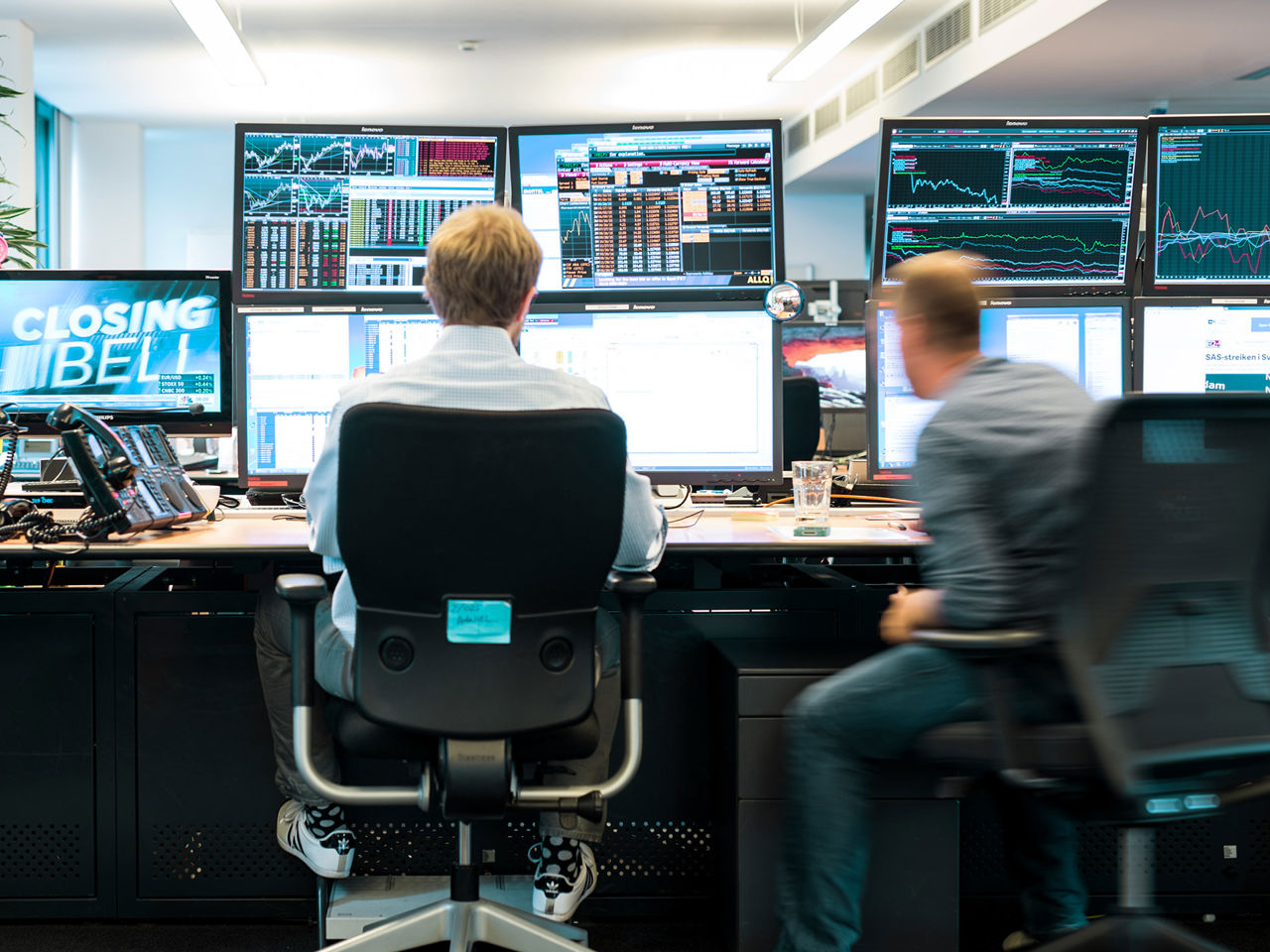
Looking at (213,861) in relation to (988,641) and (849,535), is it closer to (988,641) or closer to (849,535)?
(849,535)

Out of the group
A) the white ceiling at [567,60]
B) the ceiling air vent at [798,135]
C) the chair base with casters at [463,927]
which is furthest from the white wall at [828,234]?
the chair base with casters at [463,927]

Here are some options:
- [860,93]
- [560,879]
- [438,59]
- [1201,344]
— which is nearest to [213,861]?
[560,879]

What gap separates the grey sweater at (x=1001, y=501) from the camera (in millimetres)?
1468

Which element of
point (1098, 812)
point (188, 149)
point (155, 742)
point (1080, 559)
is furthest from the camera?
point (188, 149)

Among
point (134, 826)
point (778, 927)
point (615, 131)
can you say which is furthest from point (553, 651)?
point (615, 131)

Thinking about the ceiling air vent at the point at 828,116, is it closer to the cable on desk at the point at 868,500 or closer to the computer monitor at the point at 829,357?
the computer monitor at the point at 829,357

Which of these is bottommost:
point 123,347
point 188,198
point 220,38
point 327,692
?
point 327,692

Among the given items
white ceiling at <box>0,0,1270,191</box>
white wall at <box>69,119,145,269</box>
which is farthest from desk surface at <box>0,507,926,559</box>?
white wall at <box>69,119,145,269</box>

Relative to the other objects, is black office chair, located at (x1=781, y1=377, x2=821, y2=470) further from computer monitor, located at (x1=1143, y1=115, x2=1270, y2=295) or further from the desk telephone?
the desk telephone

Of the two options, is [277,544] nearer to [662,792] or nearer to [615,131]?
[662,792]

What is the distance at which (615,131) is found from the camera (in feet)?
7.68

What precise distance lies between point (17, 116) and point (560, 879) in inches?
253

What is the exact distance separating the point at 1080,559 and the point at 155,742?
5.56 feet

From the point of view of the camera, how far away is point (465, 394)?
144 cm
